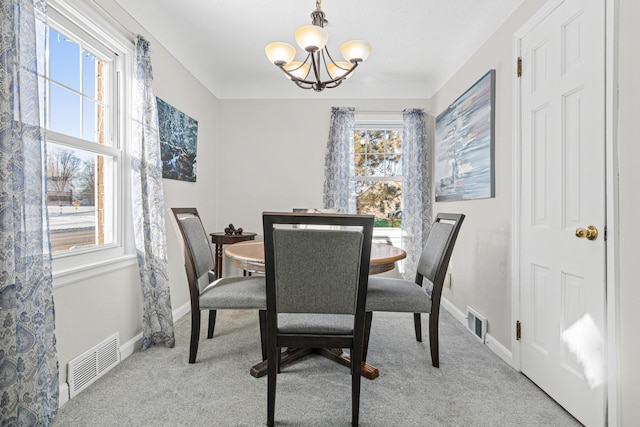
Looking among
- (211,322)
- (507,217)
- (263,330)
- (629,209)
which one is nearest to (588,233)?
(629,209)

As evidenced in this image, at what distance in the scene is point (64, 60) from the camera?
6.13 feet

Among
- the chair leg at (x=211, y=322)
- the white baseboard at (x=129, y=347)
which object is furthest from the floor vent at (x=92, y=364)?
the chair leg at (x=211, y=322)

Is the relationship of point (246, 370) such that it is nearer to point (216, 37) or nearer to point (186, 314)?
point (186, 314)

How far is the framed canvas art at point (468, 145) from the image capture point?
248 cm

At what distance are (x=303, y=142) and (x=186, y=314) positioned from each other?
2341 mm

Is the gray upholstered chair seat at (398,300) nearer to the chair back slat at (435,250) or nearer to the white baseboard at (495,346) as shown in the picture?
the chair back slat at (435,250)

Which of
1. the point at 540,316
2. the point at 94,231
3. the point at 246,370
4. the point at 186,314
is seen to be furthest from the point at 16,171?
the point at 540,316

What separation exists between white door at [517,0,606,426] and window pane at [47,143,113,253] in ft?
8.87

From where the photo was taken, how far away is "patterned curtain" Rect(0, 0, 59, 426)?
4.25 feet

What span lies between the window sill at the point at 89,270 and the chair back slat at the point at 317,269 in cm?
118

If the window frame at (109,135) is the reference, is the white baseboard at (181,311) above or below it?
below

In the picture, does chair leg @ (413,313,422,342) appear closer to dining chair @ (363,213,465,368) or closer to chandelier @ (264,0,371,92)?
dining chair @ (363,213,465,368)

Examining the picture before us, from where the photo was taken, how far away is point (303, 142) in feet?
13.4

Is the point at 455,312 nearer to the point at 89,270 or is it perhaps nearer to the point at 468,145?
the point at 468,145
